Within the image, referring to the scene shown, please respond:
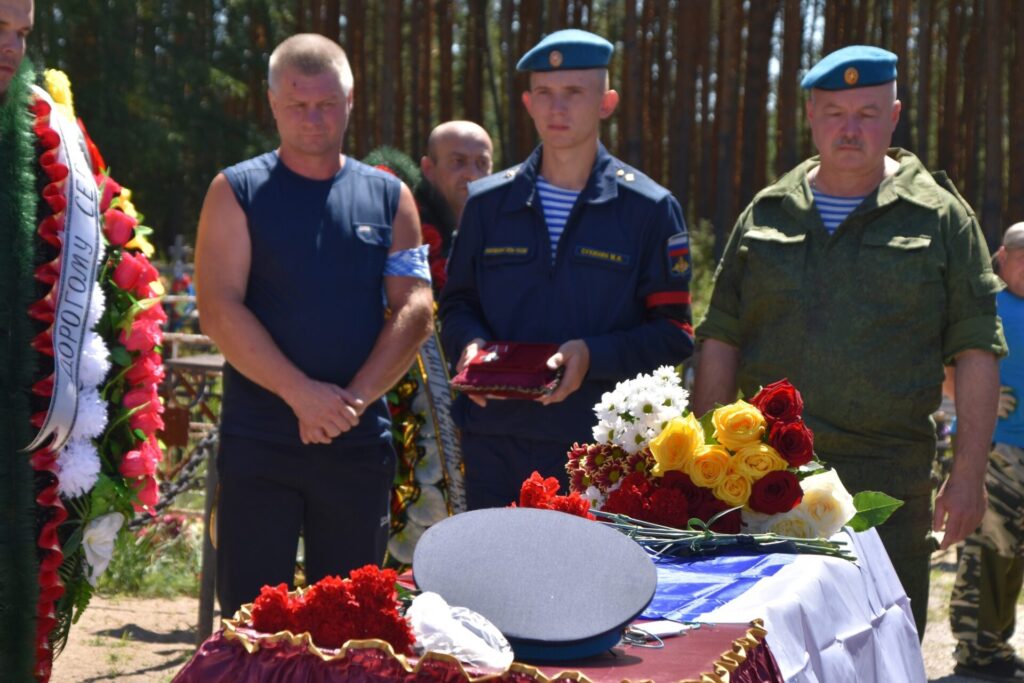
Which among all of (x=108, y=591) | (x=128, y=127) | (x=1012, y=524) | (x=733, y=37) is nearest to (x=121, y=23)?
(x=128, y=127)

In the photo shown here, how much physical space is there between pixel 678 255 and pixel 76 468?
1667mm

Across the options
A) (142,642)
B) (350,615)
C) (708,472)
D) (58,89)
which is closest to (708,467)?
(708,472)

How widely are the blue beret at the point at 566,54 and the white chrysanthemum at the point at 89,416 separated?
4.67 feet

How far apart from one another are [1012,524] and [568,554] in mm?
3779

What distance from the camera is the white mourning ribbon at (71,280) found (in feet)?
10.0

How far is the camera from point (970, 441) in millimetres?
3783

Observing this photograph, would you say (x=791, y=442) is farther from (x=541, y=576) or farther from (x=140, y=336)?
(x=140, y=336)

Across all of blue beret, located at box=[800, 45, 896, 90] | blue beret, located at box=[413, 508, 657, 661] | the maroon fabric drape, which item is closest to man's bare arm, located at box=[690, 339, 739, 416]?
blue beret, located at box=[800, 45, 896, 90]

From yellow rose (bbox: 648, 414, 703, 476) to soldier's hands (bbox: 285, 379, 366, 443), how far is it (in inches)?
46.3

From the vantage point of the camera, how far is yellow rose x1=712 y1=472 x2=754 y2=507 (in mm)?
2734

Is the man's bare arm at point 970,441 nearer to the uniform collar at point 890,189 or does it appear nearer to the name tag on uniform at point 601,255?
the uniform collar at point 890,189

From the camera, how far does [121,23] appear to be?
20.9 meters

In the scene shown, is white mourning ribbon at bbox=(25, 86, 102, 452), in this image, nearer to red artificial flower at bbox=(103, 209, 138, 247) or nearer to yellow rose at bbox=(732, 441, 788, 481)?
red artificial flower at bbox=(103, 209, 138, 247)

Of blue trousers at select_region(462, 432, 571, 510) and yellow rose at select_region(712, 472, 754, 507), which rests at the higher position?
yellow rose at select_region(712, 472, 754, 507)
